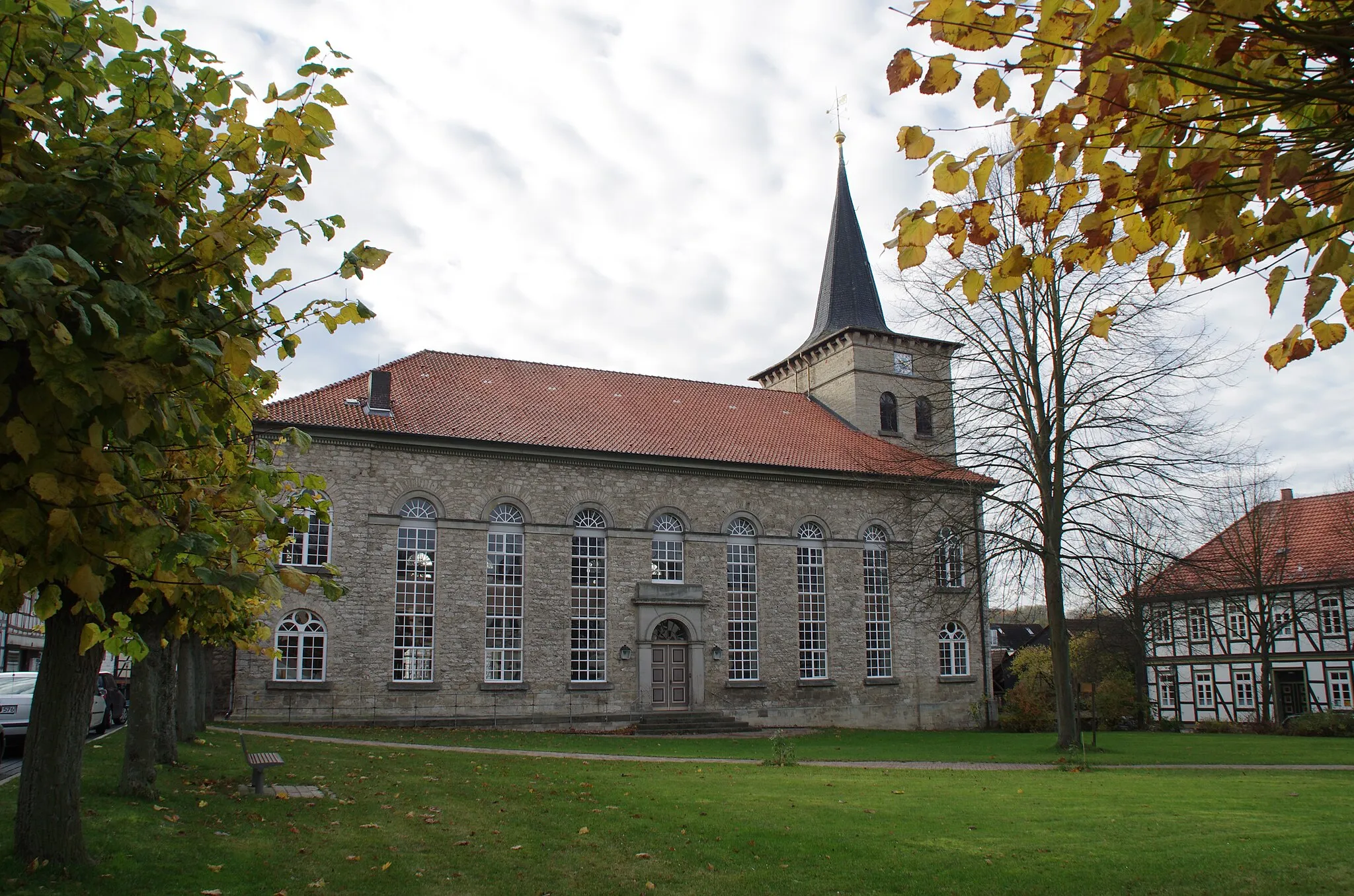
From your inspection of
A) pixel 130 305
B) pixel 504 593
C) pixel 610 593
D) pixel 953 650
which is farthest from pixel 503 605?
pixel 130 305

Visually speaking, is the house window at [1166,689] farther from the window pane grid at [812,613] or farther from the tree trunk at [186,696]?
the tree trunk at [186,696]

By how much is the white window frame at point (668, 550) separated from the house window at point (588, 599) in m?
1.78

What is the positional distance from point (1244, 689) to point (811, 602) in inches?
749

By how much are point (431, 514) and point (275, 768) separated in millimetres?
13316

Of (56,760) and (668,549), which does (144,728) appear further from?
(668,549)

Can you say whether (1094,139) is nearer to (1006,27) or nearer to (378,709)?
(1006,27)

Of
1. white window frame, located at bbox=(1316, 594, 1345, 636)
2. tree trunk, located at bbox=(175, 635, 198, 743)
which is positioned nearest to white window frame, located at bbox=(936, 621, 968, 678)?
white window frame, located at bbox=(1316, 594, 1345, 636)

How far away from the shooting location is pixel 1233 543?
37750mm

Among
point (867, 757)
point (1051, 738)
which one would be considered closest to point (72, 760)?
point (867, 757)

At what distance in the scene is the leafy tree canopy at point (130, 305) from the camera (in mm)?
3736

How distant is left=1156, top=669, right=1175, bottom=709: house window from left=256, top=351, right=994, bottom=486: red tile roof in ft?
57.5

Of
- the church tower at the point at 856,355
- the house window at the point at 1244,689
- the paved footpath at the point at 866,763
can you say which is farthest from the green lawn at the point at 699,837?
the house window at the point at 1244,689

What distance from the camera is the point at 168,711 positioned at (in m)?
14.3

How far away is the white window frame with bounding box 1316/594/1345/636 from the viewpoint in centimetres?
3520
